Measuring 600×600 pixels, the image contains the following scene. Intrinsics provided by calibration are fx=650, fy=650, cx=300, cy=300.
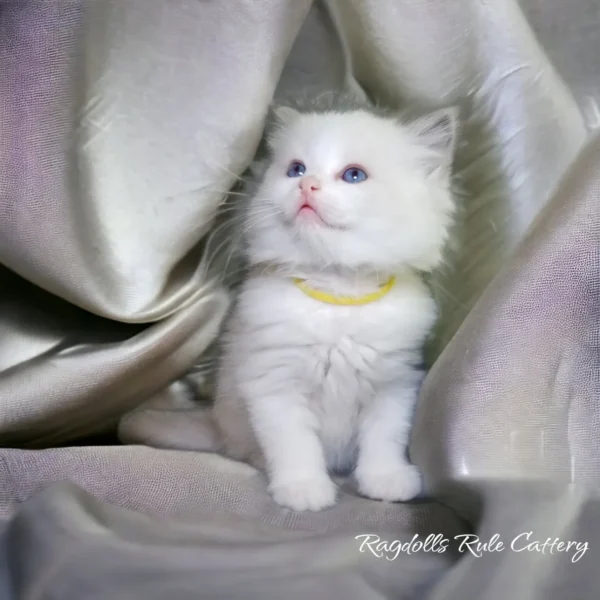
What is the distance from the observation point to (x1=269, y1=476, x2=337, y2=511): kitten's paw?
0.84 metres

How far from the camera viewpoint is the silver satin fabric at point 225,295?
0.66 m

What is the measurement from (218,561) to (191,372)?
590 millimetres

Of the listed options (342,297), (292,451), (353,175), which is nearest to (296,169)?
(353,175)

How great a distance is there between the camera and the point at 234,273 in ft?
3.73

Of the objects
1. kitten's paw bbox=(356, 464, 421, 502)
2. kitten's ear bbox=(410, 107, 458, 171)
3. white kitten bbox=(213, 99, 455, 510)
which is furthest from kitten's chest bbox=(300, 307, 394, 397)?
kitten's ear bbox=(410, 107, 458, 171)

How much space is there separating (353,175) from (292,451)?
404mm

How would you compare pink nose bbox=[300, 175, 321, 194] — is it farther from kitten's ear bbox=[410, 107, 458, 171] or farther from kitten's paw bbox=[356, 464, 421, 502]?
kitten's paw bbox=[356, 464, 421, 502]

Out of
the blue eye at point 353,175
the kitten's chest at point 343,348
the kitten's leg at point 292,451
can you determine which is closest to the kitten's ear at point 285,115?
the blue eye at point 353,175

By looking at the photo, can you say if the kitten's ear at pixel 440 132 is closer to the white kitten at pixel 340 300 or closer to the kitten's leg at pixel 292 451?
the white kitten at pixel 340 300

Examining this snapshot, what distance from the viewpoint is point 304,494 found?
845 mm

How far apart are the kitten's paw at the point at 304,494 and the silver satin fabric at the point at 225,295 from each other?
0.02 meters

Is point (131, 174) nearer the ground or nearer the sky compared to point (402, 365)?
nearer the sky

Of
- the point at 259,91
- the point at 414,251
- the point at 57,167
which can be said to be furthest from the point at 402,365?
the point at 57,167

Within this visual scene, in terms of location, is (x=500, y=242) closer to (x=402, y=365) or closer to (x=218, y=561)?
(x=402, y=365)
